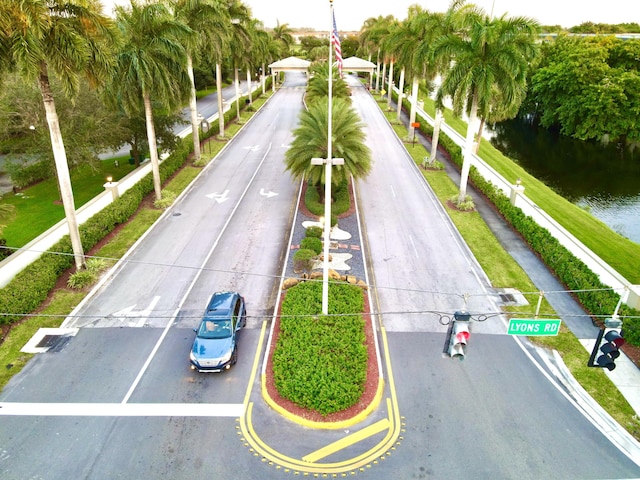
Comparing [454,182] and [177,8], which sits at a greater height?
[177,8]

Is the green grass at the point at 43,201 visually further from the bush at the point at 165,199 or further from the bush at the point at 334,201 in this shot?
the bush at the point at 334,201

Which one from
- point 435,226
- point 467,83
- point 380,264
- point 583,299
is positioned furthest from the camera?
point 435,226

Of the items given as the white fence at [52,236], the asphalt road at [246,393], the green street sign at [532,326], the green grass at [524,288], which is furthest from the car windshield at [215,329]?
the green grass at [524,288]

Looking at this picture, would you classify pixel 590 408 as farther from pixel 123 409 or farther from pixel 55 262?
pixel 55 262

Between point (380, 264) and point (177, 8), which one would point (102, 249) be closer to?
point (380, 264)

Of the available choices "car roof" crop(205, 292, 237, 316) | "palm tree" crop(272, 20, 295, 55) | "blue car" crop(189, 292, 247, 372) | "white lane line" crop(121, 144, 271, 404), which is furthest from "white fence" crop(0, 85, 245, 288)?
"palm tree" crop(272, 20, 295, 55)

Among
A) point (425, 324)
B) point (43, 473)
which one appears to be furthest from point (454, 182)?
point (43, 473)

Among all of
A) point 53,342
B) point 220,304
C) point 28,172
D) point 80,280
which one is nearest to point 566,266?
point 220,304
